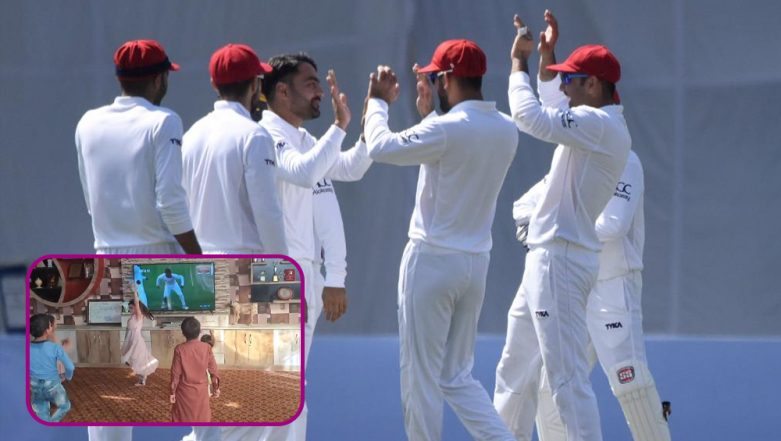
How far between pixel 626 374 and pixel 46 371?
112 inches

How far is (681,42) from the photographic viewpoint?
716 cm

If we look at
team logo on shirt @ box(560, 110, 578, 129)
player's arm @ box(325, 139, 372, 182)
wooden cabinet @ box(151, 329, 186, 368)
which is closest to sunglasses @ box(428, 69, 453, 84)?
team logo on shirt @ box(560, 110, 578, 129)

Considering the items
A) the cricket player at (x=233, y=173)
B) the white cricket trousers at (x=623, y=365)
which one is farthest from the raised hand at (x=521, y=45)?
the white cricket trousers at (x=623, y=365)

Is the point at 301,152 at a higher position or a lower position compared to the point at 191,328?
higher

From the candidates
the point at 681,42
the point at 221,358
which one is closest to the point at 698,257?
the point at 681,42

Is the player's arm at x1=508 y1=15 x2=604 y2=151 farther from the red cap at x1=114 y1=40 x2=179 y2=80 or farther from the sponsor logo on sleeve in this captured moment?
the red cap at x1=114 y1=40 x2=179 y2=80

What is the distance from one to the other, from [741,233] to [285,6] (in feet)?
8.56

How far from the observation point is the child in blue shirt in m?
3.31

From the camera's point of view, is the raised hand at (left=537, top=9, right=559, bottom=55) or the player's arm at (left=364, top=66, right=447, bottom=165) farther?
the raised hand at (left=537, top=9, right=559, bottom=55)

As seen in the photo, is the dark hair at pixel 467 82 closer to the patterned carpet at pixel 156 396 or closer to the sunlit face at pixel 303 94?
the sunlit face at pixel 303 94

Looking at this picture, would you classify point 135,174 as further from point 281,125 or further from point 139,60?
point 281,125

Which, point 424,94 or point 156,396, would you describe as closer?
point 156,396

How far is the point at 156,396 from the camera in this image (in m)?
3.32

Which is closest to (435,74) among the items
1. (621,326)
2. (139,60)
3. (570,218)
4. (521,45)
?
(521,45)
